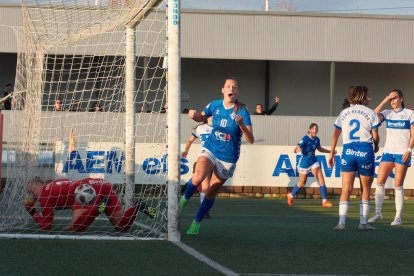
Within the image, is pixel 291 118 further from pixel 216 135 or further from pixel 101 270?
pixel 101 270

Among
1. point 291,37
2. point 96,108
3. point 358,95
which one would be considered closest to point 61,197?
point 358,95

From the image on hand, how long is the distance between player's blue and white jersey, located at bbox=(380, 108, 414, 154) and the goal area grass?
1.26 metres

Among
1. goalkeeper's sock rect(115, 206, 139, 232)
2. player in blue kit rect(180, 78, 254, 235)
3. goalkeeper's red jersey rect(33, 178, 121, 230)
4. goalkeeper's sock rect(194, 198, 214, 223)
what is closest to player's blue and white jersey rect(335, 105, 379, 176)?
player in blue kit rect(180, 78, 254, 235)

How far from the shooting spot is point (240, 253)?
9641 mm

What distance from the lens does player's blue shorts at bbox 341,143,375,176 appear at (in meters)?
13.0

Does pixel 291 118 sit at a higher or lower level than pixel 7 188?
higher

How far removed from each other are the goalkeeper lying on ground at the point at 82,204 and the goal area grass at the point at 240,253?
913 millimetres

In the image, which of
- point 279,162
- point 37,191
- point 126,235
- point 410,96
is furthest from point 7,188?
point 410,96

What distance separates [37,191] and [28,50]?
232cm

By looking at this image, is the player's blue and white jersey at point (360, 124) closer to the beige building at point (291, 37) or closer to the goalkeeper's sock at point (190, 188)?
the goalkeeper's sock at point (190, 188)

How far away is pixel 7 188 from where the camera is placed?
1415 cm

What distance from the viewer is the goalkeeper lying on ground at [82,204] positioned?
38.5ft

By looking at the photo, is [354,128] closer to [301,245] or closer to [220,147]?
[220,147]

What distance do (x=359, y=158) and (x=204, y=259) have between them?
4.59m
